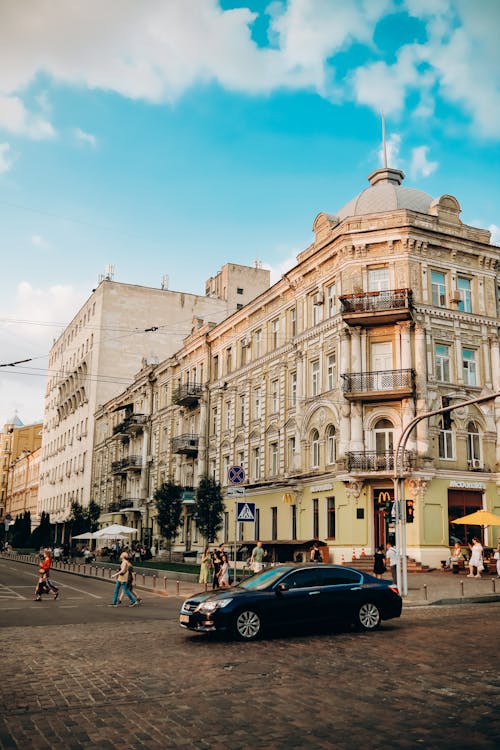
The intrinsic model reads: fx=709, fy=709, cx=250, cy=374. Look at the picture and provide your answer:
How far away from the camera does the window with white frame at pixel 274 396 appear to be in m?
41.7

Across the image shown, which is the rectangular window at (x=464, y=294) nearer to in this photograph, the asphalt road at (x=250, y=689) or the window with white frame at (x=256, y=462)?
the window with white frame at (x=256, y=462)

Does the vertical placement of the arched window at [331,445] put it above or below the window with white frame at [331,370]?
below

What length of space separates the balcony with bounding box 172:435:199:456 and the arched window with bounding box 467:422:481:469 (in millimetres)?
21977

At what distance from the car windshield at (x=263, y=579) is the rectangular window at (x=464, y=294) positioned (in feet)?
79.9

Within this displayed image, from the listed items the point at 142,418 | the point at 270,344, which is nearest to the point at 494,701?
the point at 270,344

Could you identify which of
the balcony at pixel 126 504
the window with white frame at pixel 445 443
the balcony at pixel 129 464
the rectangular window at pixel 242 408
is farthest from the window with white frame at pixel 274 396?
the balcony at pixel 126 504

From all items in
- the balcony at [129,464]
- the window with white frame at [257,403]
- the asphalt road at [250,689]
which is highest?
the window with white frame at [257,403]

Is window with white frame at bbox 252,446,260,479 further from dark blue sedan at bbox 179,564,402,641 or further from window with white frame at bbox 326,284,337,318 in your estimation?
dark blue sedan at bbox 179,564,402,641

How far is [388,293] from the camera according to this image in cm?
3409

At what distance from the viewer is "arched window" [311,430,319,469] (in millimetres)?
37009

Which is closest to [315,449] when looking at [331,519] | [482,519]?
[331,519]

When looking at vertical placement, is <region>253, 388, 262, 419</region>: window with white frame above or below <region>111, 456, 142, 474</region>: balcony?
above

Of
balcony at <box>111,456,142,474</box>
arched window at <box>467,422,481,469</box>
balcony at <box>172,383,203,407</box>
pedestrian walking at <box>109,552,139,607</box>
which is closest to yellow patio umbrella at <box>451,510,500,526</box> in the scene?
arched window at <box>467,422,481,469</box>

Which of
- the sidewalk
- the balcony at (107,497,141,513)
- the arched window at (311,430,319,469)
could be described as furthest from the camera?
the balcony at (107,497,141,513)
